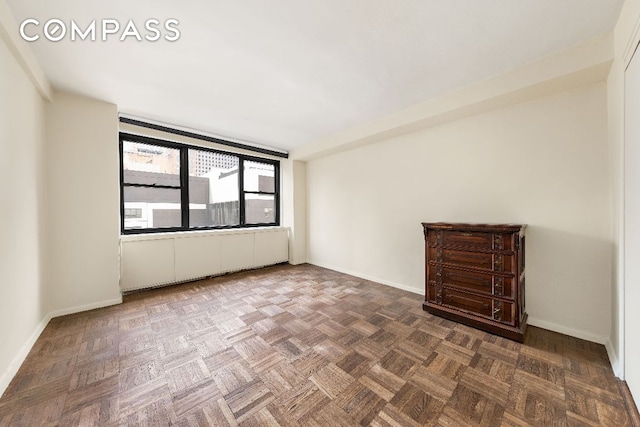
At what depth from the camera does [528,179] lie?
2443 millimetres

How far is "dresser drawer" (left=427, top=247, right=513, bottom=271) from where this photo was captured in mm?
2234

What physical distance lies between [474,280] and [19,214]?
4.25m

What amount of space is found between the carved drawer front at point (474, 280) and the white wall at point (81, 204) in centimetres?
404

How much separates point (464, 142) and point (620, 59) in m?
1.30

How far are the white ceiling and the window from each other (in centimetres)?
100

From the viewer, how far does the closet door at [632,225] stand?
139 centimetres

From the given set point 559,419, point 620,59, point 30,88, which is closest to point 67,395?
point 30,88

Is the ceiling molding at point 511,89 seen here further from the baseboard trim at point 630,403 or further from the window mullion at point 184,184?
the window mullion at point 184,184

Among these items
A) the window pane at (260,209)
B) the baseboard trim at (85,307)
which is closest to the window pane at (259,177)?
the window pane at (260,209)

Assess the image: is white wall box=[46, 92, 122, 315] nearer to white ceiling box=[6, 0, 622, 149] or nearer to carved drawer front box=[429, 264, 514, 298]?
white ceiling box=[6, 0, 622, 149]

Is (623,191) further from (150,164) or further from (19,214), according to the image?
(150,164)

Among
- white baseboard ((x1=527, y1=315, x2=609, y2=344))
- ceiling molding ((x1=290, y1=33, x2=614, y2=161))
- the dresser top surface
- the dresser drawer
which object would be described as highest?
ceiling molding ((x1=290, y1=33, x2=614, y2=161))

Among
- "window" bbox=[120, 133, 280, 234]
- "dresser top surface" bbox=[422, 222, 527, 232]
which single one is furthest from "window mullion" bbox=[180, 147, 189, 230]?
"dresser top surface" bbox=[422, 222, 527, 232]

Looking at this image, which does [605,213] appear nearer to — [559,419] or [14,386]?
[559,419]
